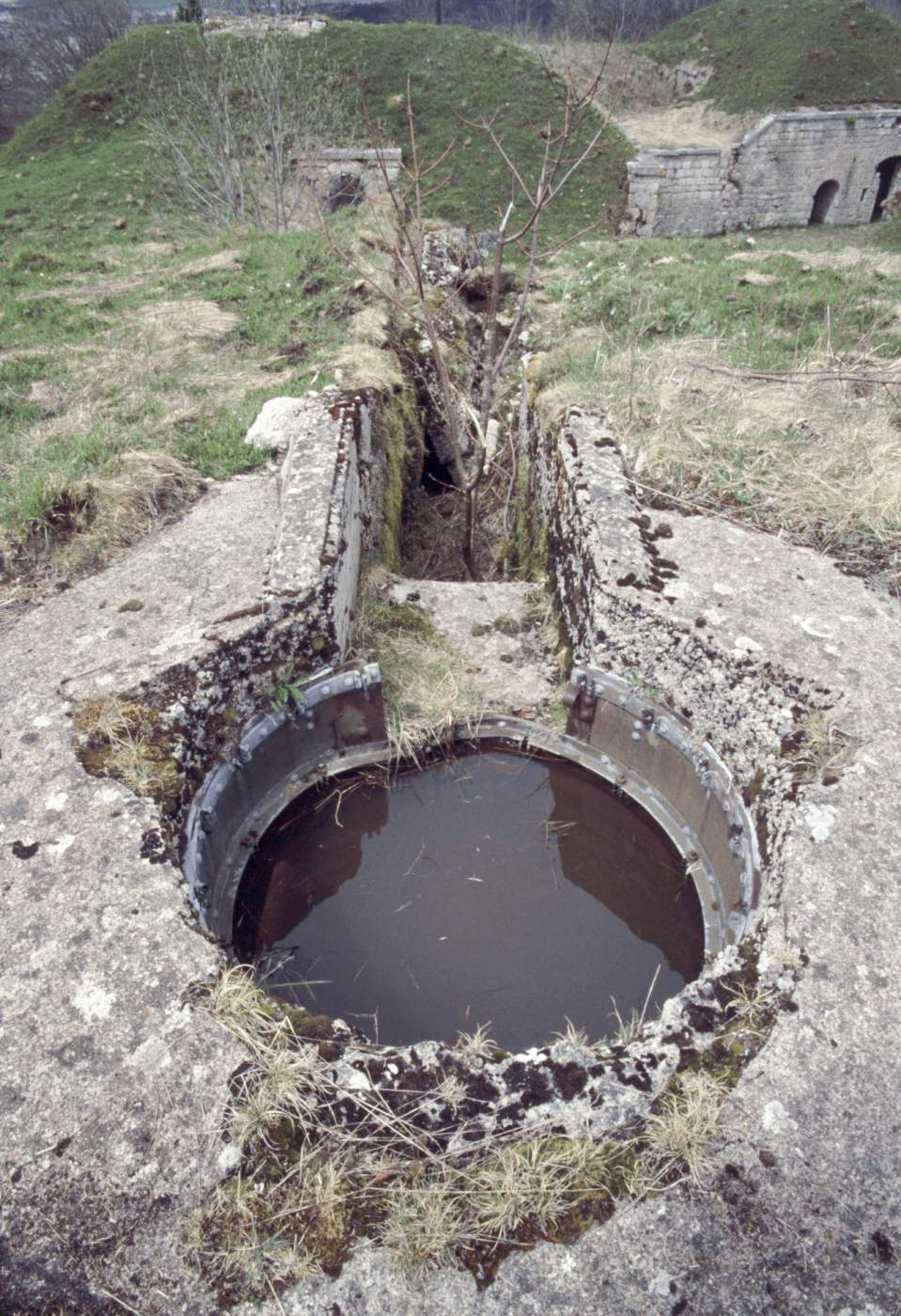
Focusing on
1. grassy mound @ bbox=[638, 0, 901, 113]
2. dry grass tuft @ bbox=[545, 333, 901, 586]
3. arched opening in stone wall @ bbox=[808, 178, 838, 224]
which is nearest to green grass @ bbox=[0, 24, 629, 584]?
dry grass tuft @ bbox=[545, 333, 901, 586]

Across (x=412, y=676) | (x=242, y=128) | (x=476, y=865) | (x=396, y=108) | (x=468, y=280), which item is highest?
(x=396, y=108)

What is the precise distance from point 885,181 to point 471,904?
27770 millimetres

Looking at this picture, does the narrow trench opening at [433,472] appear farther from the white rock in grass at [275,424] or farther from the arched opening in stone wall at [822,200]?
the arched opening in stone wall at [822,200]

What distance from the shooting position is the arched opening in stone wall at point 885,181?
2253 centimetres

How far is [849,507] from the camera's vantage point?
4.43m

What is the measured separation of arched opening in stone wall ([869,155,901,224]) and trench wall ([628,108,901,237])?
520mm

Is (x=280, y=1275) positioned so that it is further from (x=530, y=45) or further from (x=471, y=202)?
(x=530, y=45)

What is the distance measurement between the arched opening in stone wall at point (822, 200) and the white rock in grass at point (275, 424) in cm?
2301

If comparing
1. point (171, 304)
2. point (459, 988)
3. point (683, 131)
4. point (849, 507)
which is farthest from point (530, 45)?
point (459, 988)

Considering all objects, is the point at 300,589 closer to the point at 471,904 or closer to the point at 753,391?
the point at 471,904

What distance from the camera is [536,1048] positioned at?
8.23 ft

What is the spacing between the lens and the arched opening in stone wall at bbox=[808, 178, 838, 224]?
22.3 meters

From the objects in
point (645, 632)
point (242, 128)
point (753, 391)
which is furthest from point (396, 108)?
point (645, 632)

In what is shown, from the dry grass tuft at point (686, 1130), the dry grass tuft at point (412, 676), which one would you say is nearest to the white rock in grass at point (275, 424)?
the dry grass tuft at point (412, 676)
